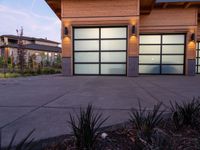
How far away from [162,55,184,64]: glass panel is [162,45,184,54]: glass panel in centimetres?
31

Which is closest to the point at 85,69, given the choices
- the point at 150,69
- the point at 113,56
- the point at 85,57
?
the point at 85,57

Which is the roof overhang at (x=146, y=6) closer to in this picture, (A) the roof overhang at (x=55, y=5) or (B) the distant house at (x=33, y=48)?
(A) the roof overhang at (x=55, y=5)

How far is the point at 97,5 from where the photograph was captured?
12.7 metres

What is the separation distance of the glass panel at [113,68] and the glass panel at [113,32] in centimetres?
195

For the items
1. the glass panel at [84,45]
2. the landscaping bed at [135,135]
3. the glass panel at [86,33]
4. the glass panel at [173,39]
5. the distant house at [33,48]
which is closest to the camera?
the landscaping bed at [135,135]

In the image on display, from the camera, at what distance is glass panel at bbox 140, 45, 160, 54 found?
48.8ft

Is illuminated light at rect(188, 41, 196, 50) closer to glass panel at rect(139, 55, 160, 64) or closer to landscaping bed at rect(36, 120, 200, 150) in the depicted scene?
glass panel at rect(139, 55, 160, 64)

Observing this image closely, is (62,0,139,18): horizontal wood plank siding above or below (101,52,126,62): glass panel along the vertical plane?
above

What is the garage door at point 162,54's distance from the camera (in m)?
14.6

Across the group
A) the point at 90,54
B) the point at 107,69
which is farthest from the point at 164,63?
the point at 90,54

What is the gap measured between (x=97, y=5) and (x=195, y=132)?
11.3 meters

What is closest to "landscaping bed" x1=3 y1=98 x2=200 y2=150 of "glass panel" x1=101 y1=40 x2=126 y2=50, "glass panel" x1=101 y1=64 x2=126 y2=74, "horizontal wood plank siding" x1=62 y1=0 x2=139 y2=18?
"glass panel" x1=101 y1=64 x2=126 y2=74

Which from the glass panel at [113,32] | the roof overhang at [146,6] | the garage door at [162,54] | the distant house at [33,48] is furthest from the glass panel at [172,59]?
the distant house at [33,48]

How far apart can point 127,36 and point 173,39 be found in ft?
13.2
